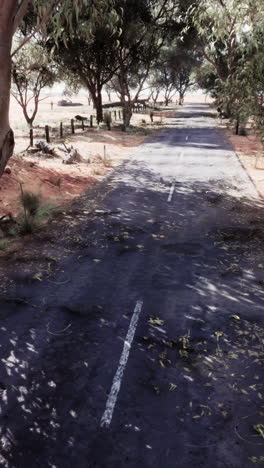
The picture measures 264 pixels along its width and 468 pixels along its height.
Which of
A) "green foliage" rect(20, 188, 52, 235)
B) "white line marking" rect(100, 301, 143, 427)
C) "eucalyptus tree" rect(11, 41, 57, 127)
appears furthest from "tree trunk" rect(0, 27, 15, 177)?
"eucalyptus tree" rect(11, 41, 57, 127)

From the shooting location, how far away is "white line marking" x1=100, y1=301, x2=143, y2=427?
4625 mm

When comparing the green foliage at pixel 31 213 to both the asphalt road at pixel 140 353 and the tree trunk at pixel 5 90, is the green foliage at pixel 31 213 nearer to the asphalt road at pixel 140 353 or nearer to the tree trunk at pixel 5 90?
the asphalt road at pixel 140 353

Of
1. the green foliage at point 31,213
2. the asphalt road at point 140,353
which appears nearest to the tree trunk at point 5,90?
the asphalt road at point 140,353

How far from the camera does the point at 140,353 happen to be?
18.8 ft

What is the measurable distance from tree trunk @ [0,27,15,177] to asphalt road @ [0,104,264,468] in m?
2.74

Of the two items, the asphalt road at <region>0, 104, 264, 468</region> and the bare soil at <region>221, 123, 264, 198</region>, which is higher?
the bare soil at <region>221, 123, 264, 198</region>

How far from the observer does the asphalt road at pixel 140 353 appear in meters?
4.27

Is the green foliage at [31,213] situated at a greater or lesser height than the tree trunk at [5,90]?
lesser

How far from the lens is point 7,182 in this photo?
15359 mm

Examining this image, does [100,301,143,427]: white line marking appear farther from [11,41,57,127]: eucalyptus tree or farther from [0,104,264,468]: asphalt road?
[11,41,57,127]: eucalyptus tree

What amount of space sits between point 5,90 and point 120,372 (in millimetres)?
5721

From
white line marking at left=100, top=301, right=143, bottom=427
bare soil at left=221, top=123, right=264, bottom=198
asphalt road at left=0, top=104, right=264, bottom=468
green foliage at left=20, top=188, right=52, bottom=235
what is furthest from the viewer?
bare soil at left=221, top=123, right=264, bottom=198

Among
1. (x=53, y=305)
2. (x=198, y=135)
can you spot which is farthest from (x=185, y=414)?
(x=198, y=135)

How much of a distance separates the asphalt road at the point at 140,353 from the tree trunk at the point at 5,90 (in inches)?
108
